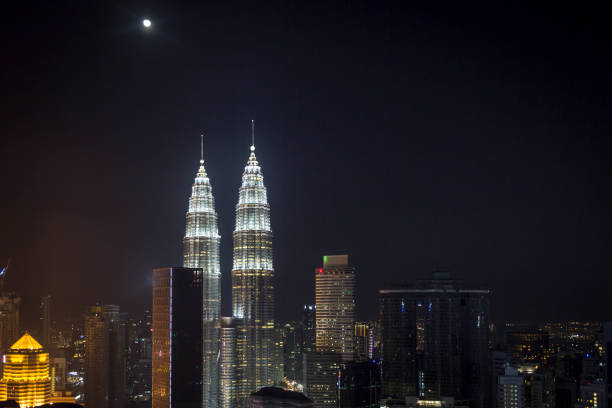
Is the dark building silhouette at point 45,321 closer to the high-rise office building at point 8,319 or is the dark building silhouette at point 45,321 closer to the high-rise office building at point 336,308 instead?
the high-rise office building at point 8,319

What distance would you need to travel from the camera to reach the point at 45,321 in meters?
16.9

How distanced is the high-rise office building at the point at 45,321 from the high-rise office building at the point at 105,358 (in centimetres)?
83

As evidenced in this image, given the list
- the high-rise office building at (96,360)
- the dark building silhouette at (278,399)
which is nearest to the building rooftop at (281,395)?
the dark building silhouette at (278,399)

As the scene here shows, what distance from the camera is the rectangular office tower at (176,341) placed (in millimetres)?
15414

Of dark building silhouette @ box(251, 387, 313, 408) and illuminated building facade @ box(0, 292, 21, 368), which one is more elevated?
illuminated building facade @ box(0, 292, 21, 368)

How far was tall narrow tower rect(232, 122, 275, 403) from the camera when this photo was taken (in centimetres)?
2050

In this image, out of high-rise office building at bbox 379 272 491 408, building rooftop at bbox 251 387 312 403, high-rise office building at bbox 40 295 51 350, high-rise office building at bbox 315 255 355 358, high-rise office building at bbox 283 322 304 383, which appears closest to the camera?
high-rise office building at bbox 40 295 51 350

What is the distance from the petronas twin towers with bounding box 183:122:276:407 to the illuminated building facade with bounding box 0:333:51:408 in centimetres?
354

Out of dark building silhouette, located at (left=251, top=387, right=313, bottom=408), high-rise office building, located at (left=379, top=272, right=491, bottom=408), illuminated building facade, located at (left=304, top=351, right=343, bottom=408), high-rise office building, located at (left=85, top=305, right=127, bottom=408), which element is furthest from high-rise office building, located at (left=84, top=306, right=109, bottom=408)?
high-rise office building, located at (left=379, top=272, right=491, bottom=408)

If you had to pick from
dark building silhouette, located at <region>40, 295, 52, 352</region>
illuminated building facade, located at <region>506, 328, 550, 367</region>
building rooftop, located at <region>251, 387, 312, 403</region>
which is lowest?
building rooftop, located at <region>251, 387, 312, 403</region>

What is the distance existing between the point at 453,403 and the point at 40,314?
1031 centimetres

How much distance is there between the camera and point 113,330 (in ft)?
60.7

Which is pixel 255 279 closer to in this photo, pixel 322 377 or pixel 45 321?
pixel 322 377

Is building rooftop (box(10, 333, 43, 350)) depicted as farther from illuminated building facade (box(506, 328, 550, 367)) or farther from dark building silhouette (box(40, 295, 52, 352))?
illuminated building facade (box(506, 328, 550, 367))
